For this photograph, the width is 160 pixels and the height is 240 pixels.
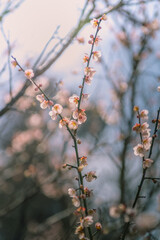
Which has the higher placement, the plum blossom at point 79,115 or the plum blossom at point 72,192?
the plum blossom at point 79,115

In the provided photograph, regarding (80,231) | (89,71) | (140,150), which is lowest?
(80,231)

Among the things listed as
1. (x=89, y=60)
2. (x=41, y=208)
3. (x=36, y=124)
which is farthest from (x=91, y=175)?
(x=41, y=208)

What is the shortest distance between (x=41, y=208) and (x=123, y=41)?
9.69 meters

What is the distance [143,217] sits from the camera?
1317 millimetres

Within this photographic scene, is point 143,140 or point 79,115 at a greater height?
point 79,115

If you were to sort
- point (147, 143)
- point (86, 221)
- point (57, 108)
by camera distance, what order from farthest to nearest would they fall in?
point (57, 108) → point (147, 143) → point (86, 221)

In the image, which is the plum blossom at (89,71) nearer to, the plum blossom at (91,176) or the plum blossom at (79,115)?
the plum blossom at (79,115)

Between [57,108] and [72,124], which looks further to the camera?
[57,108]

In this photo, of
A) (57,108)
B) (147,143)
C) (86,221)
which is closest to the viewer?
(86,221)

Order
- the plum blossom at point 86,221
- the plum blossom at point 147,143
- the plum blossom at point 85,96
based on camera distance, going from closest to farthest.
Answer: the plum blossom at point 86,221, the plum blossom at point 147,143, the plum blossom at point 85,96

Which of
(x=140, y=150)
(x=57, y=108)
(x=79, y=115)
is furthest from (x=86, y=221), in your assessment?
(x=57, y=108)

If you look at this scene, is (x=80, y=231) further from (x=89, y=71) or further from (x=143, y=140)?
(x=89, y=71)

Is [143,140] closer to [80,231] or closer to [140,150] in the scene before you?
[140,150]

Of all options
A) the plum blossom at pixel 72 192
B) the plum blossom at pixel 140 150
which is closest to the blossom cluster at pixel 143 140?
the plum blossom at pixel 140 150
